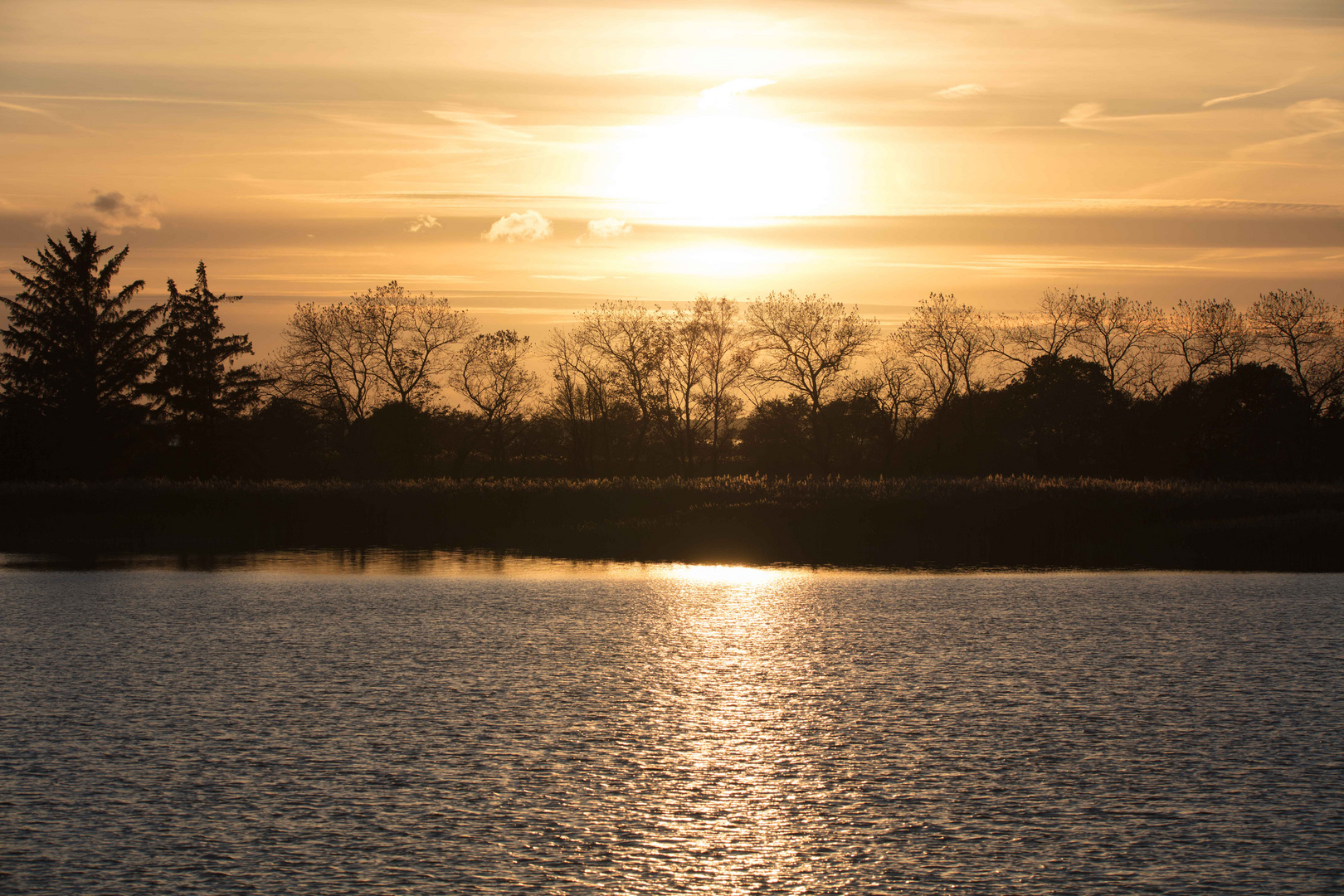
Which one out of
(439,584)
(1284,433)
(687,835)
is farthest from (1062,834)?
(1284,433)

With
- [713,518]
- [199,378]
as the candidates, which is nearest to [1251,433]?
[713,518]

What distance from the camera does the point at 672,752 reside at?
7688 millimetres

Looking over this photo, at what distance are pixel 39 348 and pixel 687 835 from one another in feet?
186

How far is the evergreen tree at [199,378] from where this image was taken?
5394 cm

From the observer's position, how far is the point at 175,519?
37719mm

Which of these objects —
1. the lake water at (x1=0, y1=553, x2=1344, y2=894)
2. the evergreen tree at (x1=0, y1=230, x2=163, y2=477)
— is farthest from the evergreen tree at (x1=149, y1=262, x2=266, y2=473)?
the lake water at (x1=0, y1=553, x2=1344, y2=894)

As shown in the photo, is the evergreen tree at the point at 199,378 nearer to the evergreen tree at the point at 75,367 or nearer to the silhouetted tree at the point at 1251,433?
the evergreen tree at the point at 75,367

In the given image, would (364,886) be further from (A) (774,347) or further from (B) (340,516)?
(A) (774,347)

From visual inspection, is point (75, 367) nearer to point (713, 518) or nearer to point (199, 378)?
point (199, 378)

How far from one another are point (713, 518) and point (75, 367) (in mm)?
35354

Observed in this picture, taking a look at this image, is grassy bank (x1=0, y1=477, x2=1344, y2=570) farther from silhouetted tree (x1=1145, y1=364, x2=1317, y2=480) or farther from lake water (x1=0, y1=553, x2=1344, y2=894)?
lake water (x1=0, y1=553, x2=1344, y2=894)

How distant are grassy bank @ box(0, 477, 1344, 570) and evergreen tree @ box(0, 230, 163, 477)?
1213cm

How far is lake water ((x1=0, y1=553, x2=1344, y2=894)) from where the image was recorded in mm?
5645

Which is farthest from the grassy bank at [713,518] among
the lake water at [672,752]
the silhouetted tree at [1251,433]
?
the lake water at [672,752]
